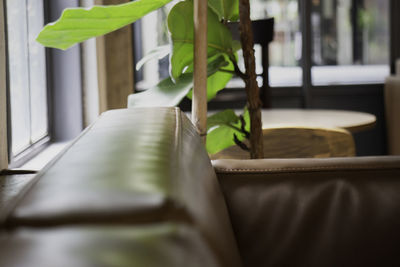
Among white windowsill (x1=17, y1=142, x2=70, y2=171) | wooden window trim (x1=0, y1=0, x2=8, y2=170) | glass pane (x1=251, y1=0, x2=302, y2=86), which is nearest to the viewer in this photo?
wooden window trim (x1=0, y1=0, x2=8, y2=170)

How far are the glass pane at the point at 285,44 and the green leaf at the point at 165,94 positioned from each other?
3.52 metres

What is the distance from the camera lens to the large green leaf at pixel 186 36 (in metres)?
1.36

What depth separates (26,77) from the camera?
203 cm

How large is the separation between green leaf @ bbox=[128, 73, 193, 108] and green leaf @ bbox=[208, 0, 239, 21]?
0.17 metres

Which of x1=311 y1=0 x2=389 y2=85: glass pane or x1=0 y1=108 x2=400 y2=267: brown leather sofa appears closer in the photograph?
x1=0 y1=108 x2=400 y2=267: brown leather sofa

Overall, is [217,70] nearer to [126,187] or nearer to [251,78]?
[251,78]

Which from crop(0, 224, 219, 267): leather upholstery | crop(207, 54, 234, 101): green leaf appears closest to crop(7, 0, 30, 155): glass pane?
crop(207, 54, 234, 101): green leaf

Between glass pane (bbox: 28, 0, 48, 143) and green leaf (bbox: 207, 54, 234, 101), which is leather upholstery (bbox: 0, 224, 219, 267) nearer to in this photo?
green leaf (bbox: 207, 54, 234, 101)

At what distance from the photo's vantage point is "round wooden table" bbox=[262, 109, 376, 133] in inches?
100

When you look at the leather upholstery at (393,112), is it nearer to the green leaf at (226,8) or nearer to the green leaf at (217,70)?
the green leaf at (217,70)

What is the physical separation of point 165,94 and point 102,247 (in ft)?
3.27

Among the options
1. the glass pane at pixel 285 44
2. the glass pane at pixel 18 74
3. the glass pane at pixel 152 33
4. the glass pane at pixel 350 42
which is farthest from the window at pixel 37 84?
the glass pane at pixel 350 42

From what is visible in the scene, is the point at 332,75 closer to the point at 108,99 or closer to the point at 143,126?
the point at 108,99

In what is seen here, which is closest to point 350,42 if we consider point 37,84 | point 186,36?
point 37,84
